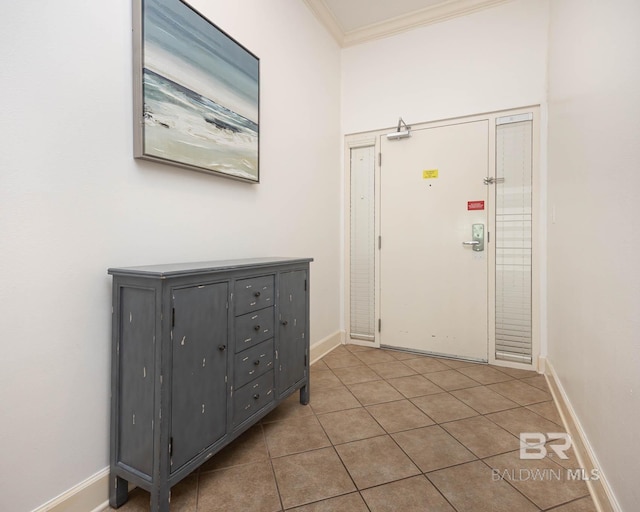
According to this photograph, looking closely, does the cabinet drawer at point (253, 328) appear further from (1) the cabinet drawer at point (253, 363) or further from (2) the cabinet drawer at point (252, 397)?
(2) the cabinet drawer at point (252, 397)

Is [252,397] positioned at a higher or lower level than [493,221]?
lower

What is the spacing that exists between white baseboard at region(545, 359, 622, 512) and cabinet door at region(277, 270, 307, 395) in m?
1.49

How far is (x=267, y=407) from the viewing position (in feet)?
5.76

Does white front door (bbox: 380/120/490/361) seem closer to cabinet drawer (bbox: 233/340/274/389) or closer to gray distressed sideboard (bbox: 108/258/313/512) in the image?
cabinet drawer (bbox: 233/340/274/389)

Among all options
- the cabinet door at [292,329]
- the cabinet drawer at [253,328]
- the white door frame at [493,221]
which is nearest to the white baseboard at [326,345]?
the white door frame at [493,221]

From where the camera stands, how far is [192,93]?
5.31 ft

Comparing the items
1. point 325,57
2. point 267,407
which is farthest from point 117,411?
point 325,57

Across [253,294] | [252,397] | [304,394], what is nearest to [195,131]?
[253,294]

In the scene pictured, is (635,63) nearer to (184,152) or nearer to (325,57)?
(184,152)

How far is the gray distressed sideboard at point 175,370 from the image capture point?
3.89 feet

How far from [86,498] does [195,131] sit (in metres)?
1.67

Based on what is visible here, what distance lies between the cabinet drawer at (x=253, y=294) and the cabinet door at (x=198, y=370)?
3.8 inches

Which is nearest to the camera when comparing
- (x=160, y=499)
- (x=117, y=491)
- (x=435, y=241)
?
(x=160, y=499)
